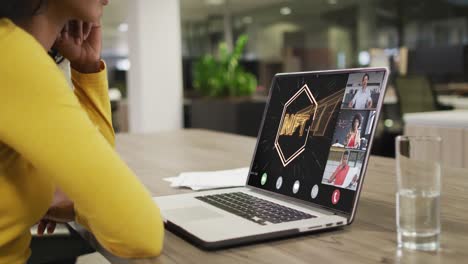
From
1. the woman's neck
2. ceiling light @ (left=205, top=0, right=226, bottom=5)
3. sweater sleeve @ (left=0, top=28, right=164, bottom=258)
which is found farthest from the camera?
ceiling light @ (left=205, top=0, right=226, bottom=5)

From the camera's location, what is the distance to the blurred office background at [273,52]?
492 centimetres

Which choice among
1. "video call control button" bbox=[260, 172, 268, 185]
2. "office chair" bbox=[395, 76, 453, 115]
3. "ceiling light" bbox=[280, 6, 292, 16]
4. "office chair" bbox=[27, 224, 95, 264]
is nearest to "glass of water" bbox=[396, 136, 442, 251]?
"video call control button" bbox=[260, 172, 268, 185]

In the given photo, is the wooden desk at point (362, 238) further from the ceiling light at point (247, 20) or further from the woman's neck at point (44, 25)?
the ceiling light at point (247, 20)

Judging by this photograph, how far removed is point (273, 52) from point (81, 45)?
755 centimetres

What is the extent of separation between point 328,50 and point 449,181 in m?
6.85

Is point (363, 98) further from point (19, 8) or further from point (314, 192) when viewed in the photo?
point (19, 8)

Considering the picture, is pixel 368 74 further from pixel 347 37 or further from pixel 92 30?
pixel 347 37

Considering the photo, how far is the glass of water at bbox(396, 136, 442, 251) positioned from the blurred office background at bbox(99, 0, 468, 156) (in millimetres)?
3736

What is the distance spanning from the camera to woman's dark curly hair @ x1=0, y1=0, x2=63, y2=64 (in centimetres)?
72

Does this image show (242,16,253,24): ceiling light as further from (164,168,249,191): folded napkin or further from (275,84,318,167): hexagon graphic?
(275,84,318,167): hexagon graphic

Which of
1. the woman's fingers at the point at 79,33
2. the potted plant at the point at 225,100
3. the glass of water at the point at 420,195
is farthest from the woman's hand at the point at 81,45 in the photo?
the potted plant at the point at 225,100

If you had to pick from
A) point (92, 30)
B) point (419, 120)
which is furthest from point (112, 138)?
point (419, 120)

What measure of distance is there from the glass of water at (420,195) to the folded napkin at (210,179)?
0.46 metres

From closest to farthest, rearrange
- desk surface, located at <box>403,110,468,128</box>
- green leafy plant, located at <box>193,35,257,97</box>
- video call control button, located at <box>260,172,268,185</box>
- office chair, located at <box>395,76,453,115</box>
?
1. video call control button, located at <box>260,172,268,185</box>
2. desk surface, located at <box>403,110,468,128</box>
3. office chair, located at <box>395,76,453,115</box>
4. green leafy plant, located at <box>193,35,257,97</box>
